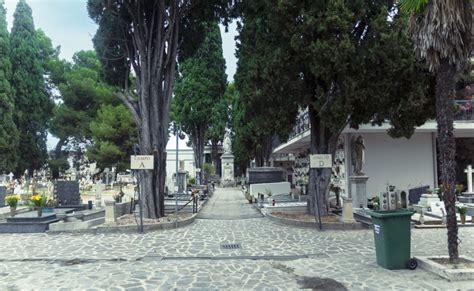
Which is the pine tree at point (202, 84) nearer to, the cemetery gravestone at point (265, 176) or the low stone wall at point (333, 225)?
the cemetery gravestone at point (265, 176)

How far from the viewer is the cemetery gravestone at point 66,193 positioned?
61.4 feet

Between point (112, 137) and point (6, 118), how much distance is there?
376 inches

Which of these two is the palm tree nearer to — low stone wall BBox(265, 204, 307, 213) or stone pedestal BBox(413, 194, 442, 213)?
stone pedestal BBox(413, 194, 442, 213)

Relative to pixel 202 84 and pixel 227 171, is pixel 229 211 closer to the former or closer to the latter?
pixel 202 84

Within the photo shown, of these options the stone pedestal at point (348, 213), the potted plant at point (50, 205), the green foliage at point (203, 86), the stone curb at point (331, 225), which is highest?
the green foliage at point (203, 86)

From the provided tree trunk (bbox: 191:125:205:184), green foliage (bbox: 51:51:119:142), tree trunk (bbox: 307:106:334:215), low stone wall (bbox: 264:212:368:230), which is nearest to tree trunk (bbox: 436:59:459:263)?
low stone wall (bbox: 264:212:368:230)

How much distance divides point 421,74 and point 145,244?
32.7 feet

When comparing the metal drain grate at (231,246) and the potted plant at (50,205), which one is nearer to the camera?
the metal drain grate at (231,246)

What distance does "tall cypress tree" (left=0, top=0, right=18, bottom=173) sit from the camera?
34156 mm

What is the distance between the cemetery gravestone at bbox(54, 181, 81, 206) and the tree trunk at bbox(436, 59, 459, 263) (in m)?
16.0

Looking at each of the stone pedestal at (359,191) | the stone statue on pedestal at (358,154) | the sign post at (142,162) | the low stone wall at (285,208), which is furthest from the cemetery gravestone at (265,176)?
the sign post at (142,162)

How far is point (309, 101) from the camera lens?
14.6 meters

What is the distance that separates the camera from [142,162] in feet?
45.9

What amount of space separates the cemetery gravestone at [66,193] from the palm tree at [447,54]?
16079 mm
